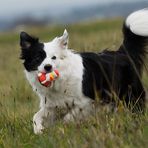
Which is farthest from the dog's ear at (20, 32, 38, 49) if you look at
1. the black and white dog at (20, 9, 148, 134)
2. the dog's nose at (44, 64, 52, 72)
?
the dog's nose at (44, 64, 52, 72)

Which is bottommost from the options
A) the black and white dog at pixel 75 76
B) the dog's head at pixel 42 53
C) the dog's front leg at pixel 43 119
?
the dog's front leg at pixel 43 119

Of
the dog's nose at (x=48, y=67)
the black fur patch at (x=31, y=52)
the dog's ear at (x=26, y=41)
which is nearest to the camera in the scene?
the dog's nose at (x=48, y=67)

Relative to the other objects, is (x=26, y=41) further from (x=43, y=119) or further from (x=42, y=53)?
(x=43, y=119)

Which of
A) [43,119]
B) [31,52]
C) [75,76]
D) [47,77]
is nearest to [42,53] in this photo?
[31,52]

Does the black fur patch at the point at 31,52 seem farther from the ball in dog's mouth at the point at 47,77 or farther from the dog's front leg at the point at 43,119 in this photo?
the dog's front leg at the point at 43,119

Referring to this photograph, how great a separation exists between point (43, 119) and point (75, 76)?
62 cm

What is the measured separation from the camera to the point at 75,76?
6.84 metres

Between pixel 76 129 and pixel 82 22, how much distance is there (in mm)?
22659

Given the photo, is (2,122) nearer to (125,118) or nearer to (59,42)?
Answer: (59,42)

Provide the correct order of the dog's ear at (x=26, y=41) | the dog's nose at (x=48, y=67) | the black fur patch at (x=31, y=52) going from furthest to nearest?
the dog's ear at (x=26, y=41)
the black fur patch at (x=31, y=52)
the dog's nose at (x=48, y=67)

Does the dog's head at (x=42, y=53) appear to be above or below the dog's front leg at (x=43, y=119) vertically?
above

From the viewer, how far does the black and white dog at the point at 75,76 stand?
258 inches

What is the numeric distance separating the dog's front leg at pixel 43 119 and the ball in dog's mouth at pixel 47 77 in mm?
393

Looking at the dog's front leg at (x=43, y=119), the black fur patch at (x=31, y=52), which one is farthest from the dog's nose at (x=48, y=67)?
the dog's front leg at (x=43, y=119)
